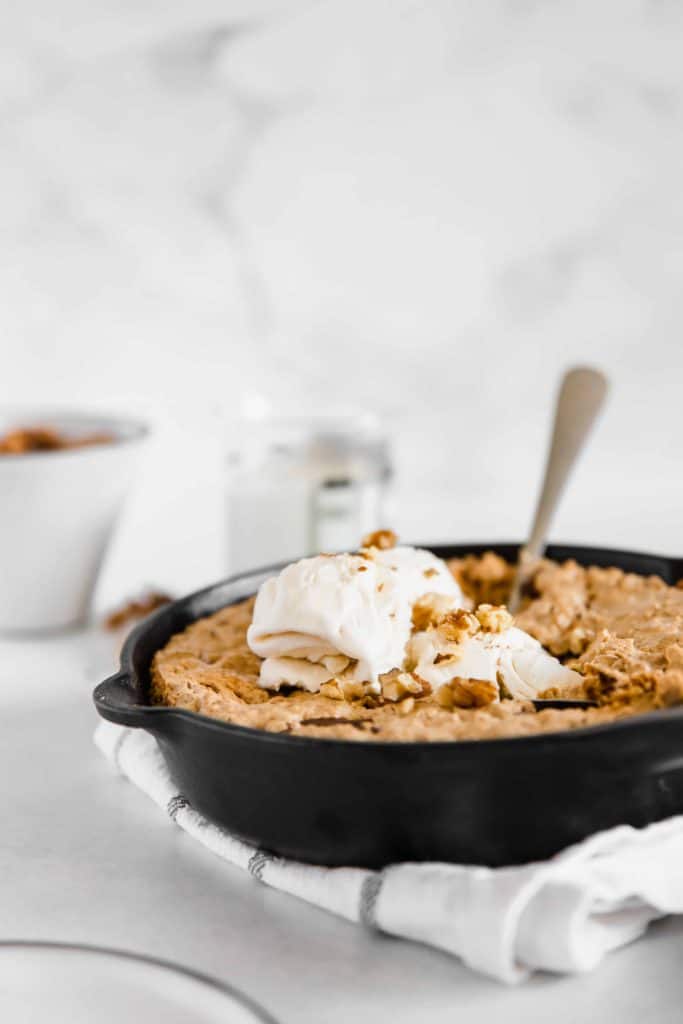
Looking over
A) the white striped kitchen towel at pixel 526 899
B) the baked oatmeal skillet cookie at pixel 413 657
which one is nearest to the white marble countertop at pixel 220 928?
the white striped kitchen towel at pixel 526 899

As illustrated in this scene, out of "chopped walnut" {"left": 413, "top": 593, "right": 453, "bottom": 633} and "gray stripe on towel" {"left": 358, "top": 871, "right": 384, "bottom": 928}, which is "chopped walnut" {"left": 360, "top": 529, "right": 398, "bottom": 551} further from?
"gray stripe on towel" {"left": 358, "top": 871, "right": 384, "bottom": 928}

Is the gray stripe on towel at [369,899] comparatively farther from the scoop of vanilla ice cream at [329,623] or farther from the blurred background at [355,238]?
the blurred background at [355,238]

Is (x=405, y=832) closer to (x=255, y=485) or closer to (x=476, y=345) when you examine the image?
(x=255, y=485)

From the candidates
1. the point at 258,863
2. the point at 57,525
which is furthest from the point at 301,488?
the point at 258,863

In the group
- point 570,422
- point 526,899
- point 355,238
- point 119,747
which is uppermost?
point 355,238

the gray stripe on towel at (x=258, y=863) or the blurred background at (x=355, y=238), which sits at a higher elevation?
the blurred background at (x=355, y=238)

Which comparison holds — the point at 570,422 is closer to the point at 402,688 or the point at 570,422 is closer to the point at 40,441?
the point at 402,688

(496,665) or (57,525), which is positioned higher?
(496,665)

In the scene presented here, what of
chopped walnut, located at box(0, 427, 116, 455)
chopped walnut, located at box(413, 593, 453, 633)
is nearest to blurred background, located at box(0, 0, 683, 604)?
chopped walnut, located at box(0, 427, 116, 455)
